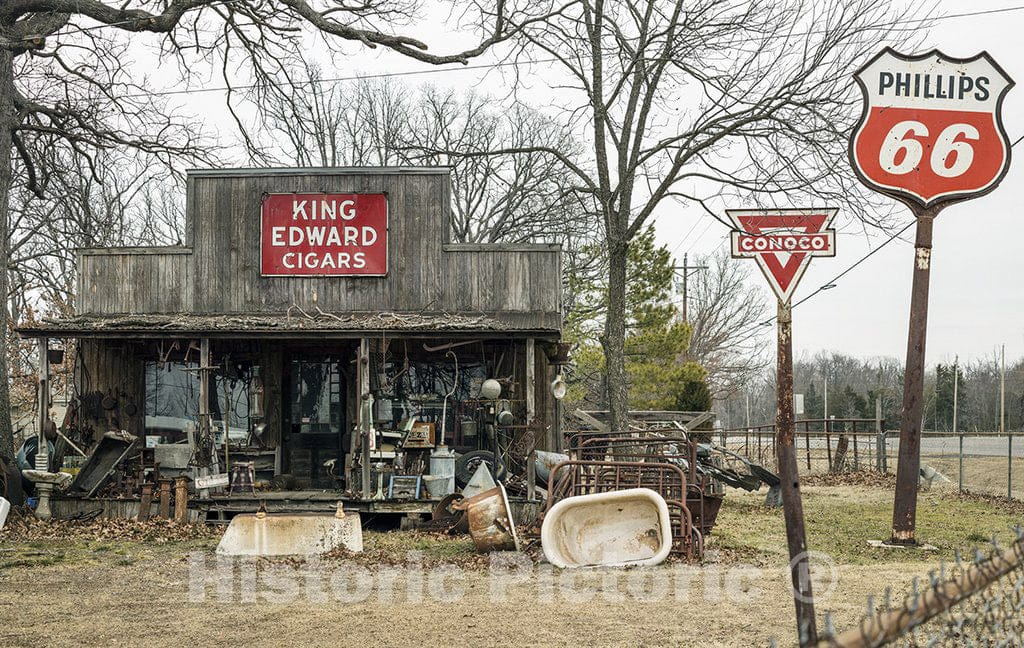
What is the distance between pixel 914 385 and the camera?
40.2 feet

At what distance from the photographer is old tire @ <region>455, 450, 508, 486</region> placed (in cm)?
1608

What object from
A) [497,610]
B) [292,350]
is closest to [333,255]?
[292,350]

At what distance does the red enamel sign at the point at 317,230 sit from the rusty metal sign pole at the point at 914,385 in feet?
27.2

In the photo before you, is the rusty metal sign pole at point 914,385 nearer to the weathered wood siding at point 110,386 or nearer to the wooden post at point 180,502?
the wooden post at point 180,502

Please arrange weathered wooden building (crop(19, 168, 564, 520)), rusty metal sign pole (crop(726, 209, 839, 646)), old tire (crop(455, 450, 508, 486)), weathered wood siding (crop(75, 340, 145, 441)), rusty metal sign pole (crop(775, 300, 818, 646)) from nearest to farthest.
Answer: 1. rusty metal sign pole (crop(775, 300, 818, 646))
2. rusty metal sign pole (crop(726, 209, 839, 646))
3. old tire (crop(455, 450, 508, 486))
4. weathered wooden building (crop(19, 168, 564, 520))
5. weathered wood siding (crop(75, 340, 145, 441))

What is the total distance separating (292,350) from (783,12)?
10150mm

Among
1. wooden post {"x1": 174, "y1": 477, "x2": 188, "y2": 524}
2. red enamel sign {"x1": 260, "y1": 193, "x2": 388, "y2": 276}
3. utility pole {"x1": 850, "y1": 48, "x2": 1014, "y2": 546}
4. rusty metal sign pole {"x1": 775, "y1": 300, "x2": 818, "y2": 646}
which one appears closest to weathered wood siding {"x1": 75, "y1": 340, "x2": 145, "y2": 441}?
wooden post {"x1": 174, "y1": 477, "x2": 188, "y2": 524}

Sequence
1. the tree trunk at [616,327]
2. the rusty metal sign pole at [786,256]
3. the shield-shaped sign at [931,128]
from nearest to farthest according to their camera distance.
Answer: the rusty metal sign pole at [786,256] < the shield-shaped sign at [931,128] < the tree trunk at [616,327]

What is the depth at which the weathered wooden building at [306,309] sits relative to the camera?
54.6 feet

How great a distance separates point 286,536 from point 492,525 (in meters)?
2.32

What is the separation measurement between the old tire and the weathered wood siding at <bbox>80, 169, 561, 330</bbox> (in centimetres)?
238

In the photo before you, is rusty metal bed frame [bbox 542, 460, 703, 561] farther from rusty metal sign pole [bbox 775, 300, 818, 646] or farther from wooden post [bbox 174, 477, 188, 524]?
wooden post [bbox 174, 477, 188, 524]

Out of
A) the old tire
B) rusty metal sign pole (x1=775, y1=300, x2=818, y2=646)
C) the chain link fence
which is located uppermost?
rusty metal sign pole (x1=775, y1=300, x2=818, y2=646)

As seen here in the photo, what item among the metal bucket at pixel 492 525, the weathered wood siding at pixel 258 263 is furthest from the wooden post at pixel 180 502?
the metal bucket at pixel 492 525
